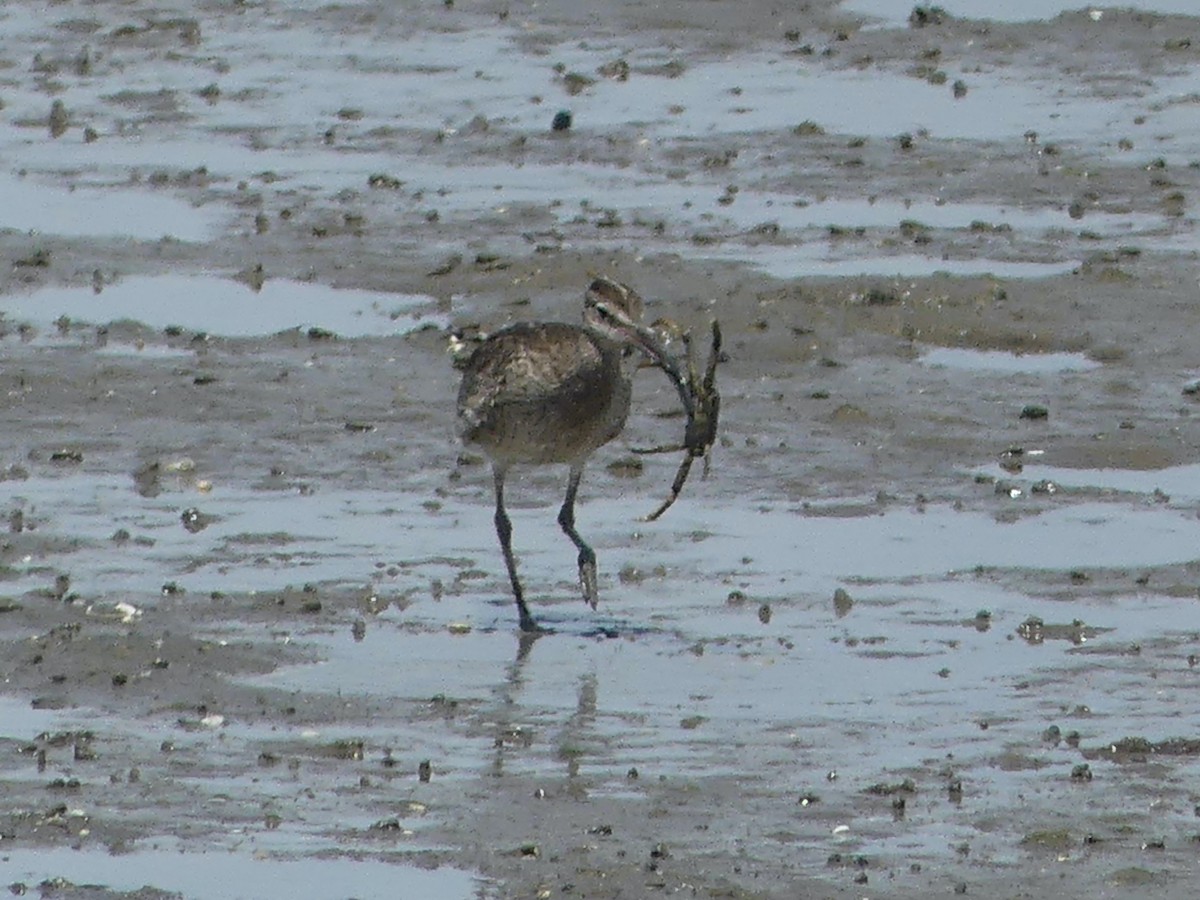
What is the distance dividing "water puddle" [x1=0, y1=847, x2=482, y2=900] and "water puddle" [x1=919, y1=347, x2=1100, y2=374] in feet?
20.6

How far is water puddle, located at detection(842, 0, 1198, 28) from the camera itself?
21.1 meters

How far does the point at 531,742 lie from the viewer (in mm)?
9414

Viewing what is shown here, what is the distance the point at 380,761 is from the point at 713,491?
3.39m

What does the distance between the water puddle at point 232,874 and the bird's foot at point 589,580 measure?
279 centimetres

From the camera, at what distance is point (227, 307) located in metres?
15.0

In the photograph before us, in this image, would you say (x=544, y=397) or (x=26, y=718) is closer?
(x=26, y=718)

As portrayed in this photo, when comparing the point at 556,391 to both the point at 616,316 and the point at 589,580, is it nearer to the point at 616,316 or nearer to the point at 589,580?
the point at 616,316

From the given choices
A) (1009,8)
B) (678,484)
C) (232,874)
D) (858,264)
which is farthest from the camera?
(1009,8)

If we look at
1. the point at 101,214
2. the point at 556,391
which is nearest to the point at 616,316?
the point at 556,391

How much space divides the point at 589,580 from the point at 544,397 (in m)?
0.68

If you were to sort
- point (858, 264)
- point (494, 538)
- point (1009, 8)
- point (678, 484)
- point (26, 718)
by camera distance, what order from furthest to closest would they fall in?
point (1009, 8), point (858, 264), point (494, 538), point (678, 484), point (26, 718)

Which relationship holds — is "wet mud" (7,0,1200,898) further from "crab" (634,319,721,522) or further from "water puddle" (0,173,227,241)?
"crab" (634,319,721,522)

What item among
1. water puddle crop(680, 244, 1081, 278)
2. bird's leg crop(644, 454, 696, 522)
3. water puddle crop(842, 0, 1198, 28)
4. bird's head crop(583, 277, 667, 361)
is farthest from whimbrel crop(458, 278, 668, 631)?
water puddle crop(842, 0, 1198, 28)

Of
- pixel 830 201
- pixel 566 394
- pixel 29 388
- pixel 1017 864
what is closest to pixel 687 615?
pixel 566 394
